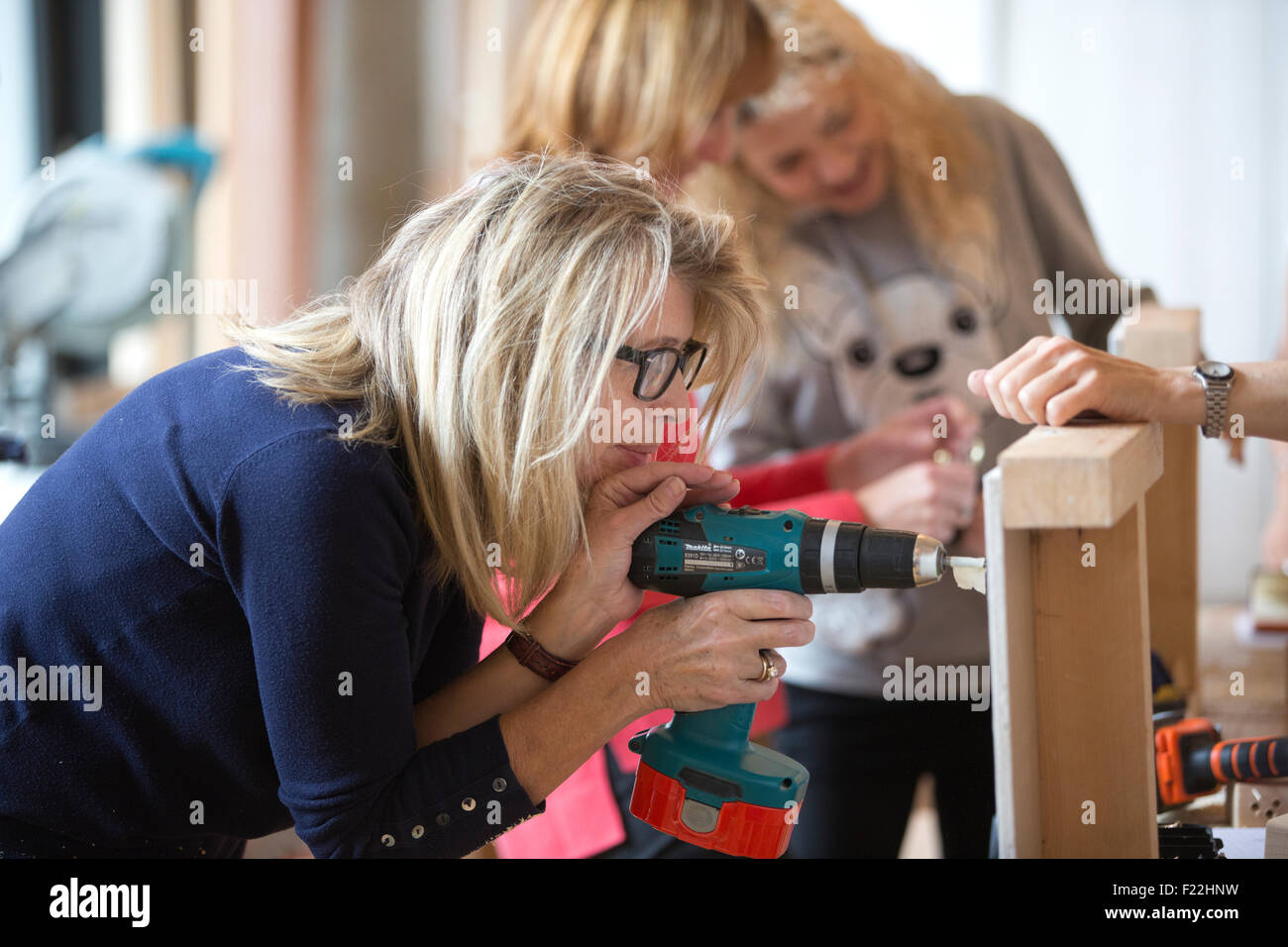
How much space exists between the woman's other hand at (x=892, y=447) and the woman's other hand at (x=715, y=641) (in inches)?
28.7

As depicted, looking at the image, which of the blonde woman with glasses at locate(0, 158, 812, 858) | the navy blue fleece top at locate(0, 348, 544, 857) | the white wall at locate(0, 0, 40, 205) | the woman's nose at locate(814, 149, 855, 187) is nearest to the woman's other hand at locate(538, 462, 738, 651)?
the blonde woman with glasses at locate(0, 158, 812, 858)

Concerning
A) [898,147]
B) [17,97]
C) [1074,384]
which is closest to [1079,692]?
[1074,384]

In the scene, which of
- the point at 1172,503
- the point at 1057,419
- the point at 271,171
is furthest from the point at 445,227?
the point at 271,171

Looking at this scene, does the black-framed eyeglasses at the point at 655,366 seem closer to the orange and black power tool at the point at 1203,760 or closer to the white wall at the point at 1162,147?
the orange and black power tool at the point at 1203,760

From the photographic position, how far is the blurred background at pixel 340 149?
187cm

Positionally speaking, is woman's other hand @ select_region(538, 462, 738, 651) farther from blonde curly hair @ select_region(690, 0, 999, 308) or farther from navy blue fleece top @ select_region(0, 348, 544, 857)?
blonde curly hair @ select_region(690, 0, 999, 308)

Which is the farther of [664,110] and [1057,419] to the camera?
[664,110]

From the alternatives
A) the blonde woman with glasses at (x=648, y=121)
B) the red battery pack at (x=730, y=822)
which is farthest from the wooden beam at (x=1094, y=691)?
the blonde woman with glasses at (x=648, y=121)

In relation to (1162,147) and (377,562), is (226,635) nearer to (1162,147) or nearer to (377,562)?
(377,562)

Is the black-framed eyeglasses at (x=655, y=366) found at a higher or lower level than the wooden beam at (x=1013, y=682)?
higher

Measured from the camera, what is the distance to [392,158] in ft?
9.40
